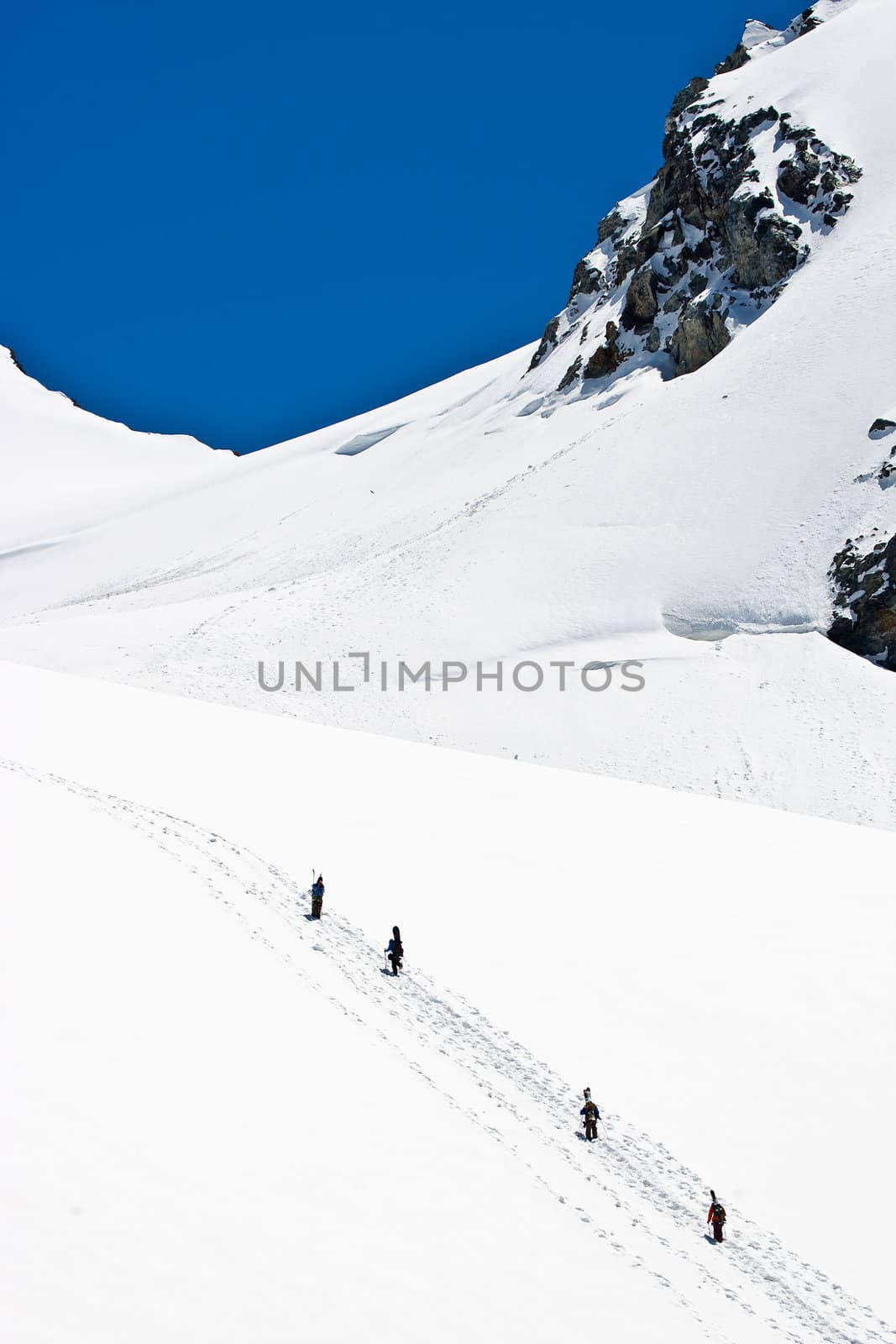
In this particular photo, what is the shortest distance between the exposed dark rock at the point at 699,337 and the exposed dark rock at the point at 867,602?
27.2 metres

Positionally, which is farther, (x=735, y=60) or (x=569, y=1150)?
(x=735, y=60)

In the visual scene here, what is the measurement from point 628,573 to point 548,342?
47475mm

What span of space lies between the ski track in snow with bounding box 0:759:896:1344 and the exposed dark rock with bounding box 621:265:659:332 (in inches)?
2480

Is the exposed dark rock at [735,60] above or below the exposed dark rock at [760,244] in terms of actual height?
above

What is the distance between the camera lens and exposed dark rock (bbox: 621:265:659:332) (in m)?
71.4

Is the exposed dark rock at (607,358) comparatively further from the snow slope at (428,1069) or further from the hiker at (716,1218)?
the hiker at (716,1218)

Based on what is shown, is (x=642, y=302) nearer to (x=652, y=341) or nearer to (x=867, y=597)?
(x=652, y=341)

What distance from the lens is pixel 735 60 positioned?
309 ft

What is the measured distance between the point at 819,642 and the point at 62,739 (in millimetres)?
26039

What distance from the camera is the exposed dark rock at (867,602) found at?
122ft

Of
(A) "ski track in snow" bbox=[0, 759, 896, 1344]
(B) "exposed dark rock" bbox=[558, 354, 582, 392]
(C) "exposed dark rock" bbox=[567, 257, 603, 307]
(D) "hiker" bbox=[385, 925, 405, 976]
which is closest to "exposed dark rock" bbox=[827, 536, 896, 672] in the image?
(D) "hiker" bbox=[385, 925, 405, 976]

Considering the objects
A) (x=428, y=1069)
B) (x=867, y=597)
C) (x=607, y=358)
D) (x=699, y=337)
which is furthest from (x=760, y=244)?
(x=428, y=1069)

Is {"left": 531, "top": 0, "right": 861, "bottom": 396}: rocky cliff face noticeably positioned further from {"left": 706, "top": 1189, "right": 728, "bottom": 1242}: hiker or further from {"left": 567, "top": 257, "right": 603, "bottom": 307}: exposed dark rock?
{"left": 706, "top": 1189, "right": 728, "bottom": 1242}: hiker

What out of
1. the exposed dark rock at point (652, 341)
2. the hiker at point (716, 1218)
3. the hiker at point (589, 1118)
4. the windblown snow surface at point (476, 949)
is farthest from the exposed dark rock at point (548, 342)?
the hiker at point (716, 1218)
